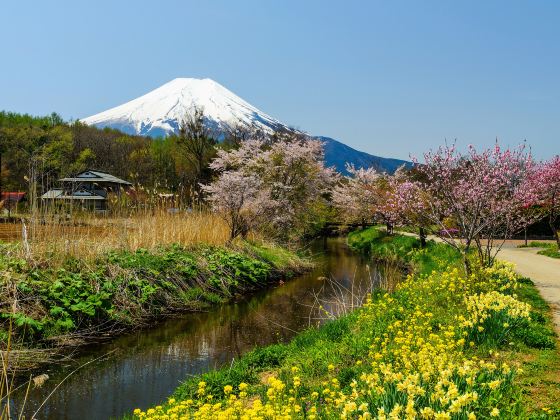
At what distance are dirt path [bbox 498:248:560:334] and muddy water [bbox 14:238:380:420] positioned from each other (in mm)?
5640

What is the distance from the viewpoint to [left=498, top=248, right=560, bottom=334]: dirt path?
10.9m

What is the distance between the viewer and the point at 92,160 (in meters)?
72.4

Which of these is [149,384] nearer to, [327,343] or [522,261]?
[327,343]

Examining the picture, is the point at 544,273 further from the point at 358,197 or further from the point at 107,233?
the point at 358,197

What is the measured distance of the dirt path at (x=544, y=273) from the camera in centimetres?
1085

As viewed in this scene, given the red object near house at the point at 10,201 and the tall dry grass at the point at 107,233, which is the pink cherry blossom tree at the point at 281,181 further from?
the red object near house at the point at 10,201

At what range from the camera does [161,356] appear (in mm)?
9508

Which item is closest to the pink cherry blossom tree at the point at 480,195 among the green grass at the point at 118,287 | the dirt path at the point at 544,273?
the dirt path at the point at 544,273

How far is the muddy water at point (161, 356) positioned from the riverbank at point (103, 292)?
0.57 m

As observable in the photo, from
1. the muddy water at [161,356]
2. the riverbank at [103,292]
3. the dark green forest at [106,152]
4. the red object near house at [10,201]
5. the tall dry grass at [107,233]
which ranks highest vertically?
the dark green forest at [106,152]

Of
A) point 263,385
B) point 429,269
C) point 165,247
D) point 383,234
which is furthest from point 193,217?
point 383,234

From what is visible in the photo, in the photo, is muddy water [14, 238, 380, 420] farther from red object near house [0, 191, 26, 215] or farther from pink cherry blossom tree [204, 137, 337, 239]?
pink cherry blossom tree [204, 137, 337, 239]

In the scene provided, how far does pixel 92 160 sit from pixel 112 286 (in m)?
66.3

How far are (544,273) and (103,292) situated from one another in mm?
13725
